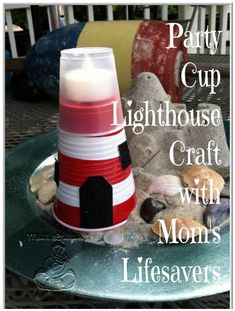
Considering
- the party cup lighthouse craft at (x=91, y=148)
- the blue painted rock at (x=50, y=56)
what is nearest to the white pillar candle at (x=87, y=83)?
the party cup lighthouse craft at (x=91, y=148)

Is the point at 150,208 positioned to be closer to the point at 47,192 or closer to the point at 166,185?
the point at 166,185

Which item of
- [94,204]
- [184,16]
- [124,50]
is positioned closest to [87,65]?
[94,204]

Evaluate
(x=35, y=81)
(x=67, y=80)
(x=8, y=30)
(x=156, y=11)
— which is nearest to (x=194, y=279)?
(x=67, y=80)

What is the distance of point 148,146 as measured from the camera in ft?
1.79

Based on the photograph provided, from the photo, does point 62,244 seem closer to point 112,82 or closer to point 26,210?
point 26,210

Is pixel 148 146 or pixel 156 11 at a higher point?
pixel 156 11

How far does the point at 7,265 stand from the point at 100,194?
0.43 ft

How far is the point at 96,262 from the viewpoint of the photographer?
43cm

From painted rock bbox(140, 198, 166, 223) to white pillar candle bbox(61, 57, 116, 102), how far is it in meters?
0.14

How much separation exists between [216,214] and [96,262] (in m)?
0.15

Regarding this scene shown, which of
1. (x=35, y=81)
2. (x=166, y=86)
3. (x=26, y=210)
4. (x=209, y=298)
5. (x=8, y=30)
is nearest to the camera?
(x=209, y=298)

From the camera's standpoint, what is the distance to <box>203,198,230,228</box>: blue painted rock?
0.47 metres

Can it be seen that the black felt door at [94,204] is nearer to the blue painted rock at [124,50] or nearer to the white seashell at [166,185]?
the white seashell at [166,185]

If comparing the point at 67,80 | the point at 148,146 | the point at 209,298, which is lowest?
the point at 209,298
